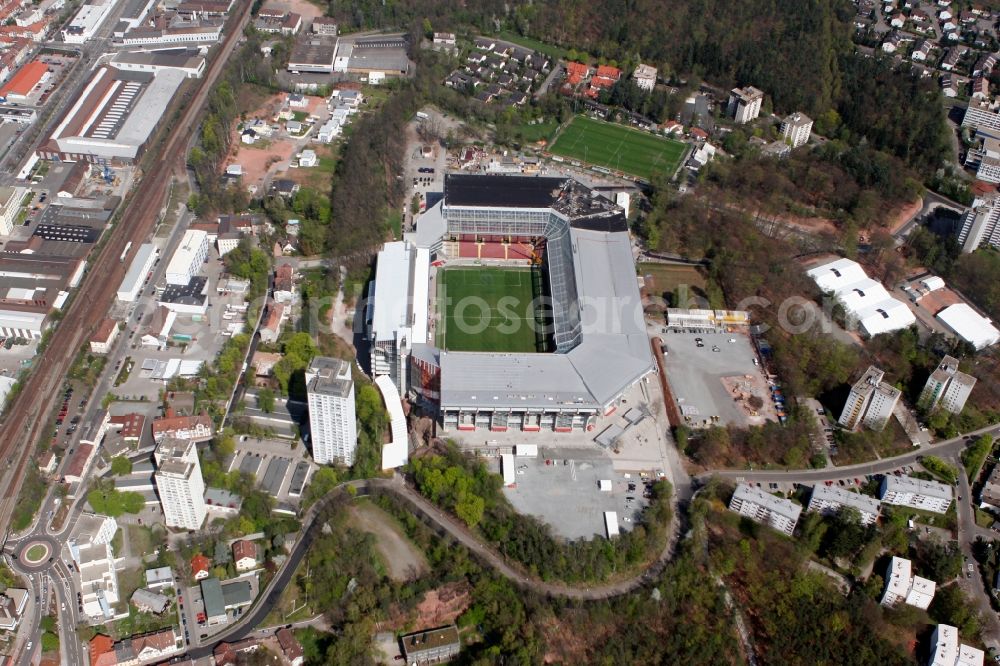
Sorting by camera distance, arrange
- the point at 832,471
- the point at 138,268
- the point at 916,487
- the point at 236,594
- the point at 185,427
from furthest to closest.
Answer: the point at 138,268, the point at 832,471, the point at 185,427, the point at 916,487, the point at 236,594

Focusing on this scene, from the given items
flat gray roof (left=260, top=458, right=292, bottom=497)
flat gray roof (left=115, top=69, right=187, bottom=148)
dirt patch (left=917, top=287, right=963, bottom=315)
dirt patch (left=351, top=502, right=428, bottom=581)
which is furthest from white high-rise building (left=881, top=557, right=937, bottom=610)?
flat gray roof (left=115, top=69, right=187, bottom=148)

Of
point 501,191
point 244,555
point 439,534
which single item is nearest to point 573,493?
point 439,534

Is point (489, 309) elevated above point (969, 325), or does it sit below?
below

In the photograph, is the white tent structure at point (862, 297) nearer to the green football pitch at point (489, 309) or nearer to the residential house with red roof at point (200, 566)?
the green football pitch at point (489, 309)

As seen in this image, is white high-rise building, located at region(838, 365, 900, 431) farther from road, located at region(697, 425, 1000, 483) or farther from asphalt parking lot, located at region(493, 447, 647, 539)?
asphalt parking lot, located at region(493, 447, 647, 539)

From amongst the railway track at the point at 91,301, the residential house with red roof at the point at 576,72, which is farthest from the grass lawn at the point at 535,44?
the railway track at the point at 91,301

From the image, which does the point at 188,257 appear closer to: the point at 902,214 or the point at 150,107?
the point at 150,107
